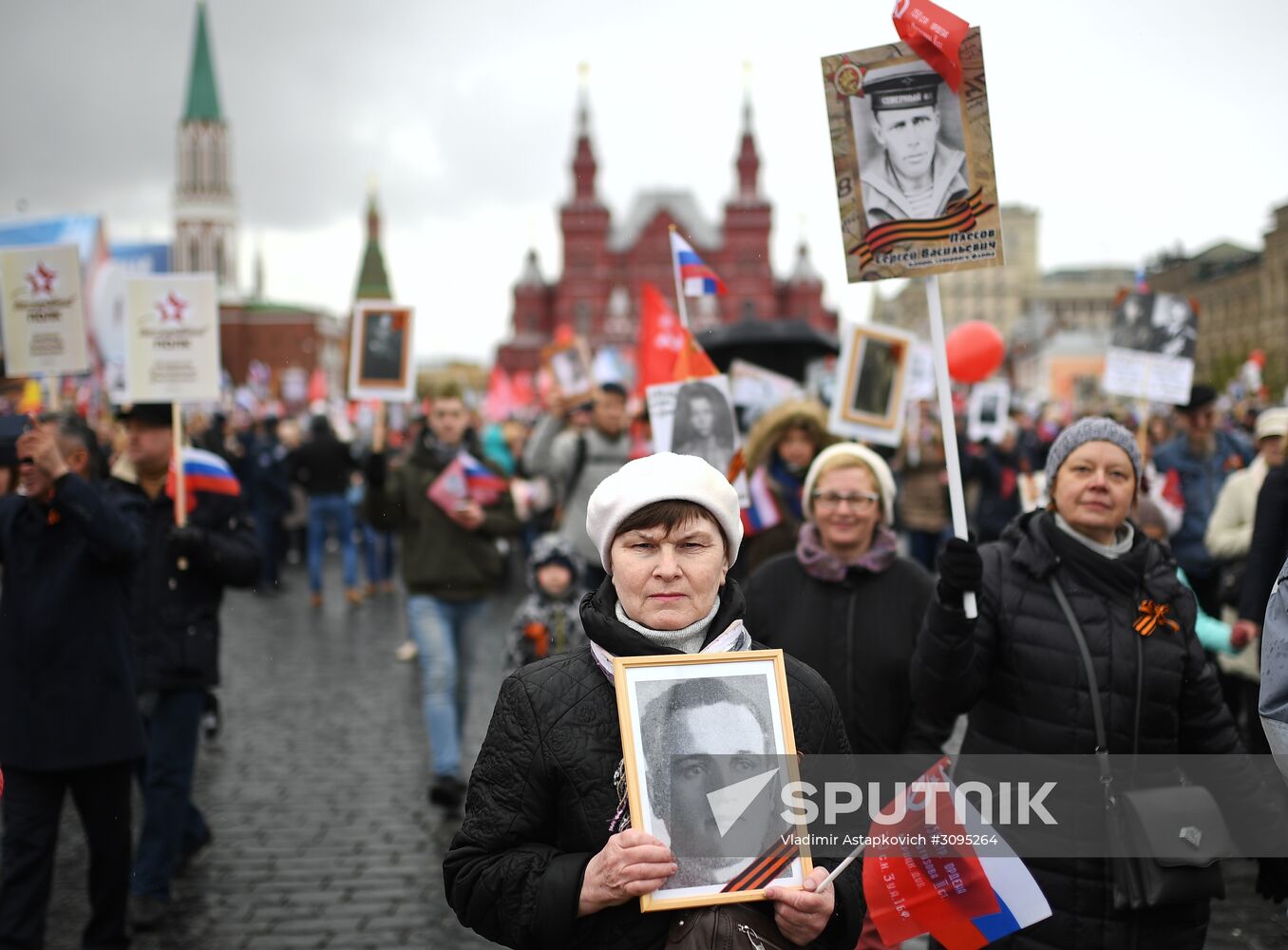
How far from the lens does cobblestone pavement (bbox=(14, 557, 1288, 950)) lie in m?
4.74

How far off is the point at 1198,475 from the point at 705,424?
4.21m

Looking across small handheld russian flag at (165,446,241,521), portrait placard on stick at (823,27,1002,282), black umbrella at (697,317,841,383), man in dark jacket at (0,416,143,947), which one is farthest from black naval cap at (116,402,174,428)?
black umbrella at (697,317,841,383)

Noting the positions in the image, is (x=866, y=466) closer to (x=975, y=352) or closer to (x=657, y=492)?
(x=657, y=492)

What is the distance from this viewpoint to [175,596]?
5.22 metres

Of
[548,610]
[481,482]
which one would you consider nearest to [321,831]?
[548,610]

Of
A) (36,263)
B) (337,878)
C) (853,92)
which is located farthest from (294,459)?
(853,92)

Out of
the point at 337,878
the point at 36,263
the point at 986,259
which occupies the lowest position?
the point at 337,878

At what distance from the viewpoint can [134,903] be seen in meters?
4.88

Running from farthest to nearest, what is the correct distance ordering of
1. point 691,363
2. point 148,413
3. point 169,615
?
point 691,363
point 148,413
point 169,615

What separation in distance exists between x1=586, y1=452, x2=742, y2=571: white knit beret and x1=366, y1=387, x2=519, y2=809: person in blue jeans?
4.46 metres

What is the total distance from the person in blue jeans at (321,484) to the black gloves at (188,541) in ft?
27.3

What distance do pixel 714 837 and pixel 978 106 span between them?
2001mm

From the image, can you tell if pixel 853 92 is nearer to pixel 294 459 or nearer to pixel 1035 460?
pixel 294 459

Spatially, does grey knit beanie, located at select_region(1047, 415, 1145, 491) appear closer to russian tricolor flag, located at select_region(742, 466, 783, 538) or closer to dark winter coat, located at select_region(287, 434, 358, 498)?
russian tricolor flag, located at select_region(742, 466, 783, 538)
